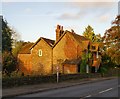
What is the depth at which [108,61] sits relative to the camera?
8200 cm

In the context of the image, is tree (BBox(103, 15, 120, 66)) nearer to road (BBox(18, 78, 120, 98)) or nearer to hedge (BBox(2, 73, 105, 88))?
hedge (BBox(2, 73, 105, 88))

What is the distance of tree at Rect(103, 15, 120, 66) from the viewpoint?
76750 millimetres

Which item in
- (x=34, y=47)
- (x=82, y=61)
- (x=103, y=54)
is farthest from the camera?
(x=103, y=54)

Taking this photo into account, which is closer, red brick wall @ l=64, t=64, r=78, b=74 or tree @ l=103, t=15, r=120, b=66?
red brick wall @ l=64, t=64, r=78, b=74

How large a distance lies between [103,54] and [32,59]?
18114mm

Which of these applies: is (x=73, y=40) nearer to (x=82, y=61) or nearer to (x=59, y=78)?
(x=82, y=61)

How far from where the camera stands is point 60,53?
6956 centimetres

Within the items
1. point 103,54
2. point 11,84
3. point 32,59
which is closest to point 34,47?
point 32,59

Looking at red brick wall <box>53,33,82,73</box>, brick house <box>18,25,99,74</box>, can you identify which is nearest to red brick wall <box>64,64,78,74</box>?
brick house <box>18,25,99,74</box>

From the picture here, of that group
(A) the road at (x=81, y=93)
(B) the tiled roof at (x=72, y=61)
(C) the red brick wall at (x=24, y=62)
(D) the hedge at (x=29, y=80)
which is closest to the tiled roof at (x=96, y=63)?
(B) the tiled roof at (x=72, y=61)

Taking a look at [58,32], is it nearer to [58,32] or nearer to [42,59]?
[58,32]

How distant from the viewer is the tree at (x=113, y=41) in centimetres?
7675

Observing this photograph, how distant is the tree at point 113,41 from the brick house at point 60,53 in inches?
192

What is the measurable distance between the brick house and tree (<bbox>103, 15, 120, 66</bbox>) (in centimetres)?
488
